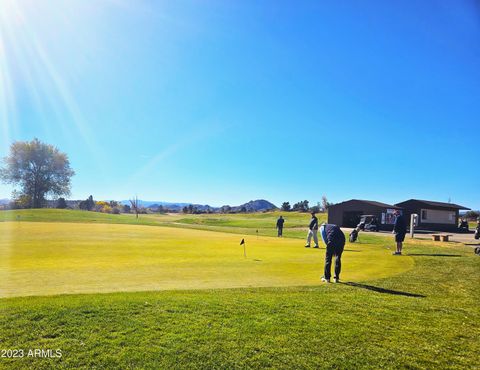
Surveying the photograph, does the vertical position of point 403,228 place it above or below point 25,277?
above

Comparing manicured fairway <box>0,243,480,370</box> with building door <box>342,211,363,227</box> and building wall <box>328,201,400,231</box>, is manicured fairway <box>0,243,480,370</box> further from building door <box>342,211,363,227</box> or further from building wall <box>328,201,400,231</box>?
building door <box>342,211,363,227</box>

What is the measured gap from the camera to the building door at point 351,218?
172ft

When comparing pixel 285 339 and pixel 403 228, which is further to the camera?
pixel 403 228

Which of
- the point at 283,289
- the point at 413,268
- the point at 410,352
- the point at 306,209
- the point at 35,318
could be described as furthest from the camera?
the point at 306,209

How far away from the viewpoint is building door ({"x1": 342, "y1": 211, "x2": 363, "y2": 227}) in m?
52.3

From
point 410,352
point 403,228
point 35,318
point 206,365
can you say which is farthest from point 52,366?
point 403,228

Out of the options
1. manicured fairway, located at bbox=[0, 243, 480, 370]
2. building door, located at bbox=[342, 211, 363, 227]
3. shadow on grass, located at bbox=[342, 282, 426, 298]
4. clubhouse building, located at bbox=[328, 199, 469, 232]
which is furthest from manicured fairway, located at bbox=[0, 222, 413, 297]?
building door, located at bbox=[342, 211, 363, 227]

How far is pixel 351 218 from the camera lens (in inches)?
2088

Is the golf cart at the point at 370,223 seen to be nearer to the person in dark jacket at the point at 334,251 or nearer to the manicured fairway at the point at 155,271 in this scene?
the manicured fairway at the point at 155,271

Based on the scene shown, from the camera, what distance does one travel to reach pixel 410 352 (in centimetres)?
460

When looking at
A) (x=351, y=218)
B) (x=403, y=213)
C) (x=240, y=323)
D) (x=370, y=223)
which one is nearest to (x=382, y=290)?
(x=240, y=323)

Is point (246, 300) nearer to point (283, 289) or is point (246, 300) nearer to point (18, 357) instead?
point (283, 289)

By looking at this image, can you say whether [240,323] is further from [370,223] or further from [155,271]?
[370,223]

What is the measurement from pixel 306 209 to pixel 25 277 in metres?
116
